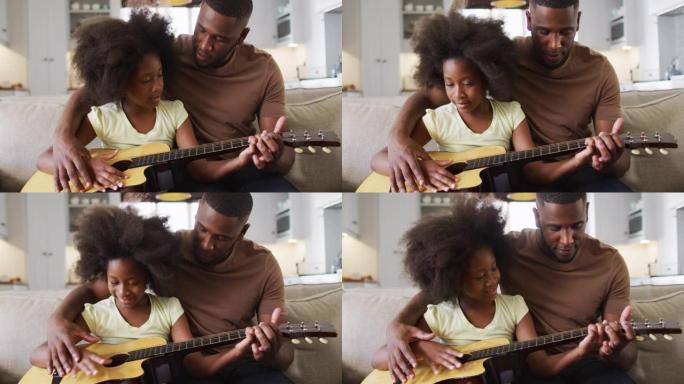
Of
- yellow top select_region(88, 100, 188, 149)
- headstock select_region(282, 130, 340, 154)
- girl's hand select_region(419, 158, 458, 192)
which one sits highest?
yellow top select_region(88, 100, 188, 149)

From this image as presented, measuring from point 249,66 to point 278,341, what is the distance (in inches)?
28.8

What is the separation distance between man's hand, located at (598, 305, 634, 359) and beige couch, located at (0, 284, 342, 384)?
696 mm

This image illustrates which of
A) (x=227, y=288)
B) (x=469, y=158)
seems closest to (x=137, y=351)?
(x=227, y=288)

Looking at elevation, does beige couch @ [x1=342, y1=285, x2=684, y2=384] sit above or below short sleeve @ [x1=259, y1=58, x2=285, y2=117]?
below

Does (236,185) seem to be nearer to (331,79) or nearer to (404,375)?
(331,79)

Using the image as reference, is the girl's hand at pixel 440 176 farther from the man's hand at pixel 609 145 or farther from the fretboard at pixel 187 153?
the fretboard at pixel 187 153

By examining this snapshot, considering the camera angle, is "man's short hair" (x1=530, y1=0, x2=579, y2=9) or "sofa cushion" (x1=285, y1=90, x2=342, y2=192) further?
"sofa cushion" (x1=285, y1=90, x2=342, y2=192)

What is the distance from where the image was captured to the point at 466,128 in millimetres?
3705

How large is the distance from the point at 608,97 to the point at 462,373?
2.68 feet

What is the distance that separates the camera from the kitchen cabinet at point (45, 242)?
147 inches

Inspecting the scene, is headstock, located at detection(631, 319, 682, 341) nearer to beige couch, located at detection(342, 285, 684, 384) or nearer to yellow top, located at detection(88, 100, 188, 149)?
beige couch, located at detection(342, 285, 684, 384)

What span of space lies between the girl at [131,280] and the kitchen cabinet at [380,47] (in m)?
0.68

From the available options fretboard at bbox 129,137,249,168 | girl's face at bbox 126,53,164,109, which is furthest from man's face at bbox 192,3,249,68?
fretboard at bbox 129,137,249,168

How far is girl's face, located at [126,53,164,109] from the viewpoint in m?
3.67
